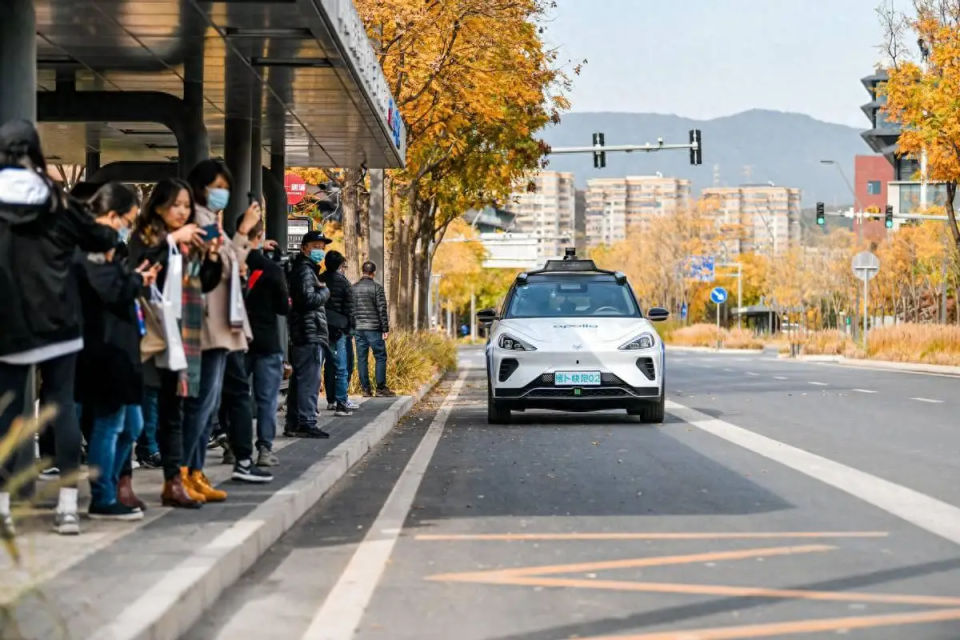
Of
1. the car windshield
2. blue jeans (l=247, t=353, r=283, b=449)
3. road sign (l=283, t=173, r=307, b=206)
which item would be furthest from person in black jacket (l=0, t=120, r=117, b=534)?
road sign (l=283, t=173, r=307, b=206)

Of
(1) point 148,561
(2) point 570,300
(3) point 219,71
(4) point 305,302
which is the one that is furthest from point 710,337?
(1) point 148,561

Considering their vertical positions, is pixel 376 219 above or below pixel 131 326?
above

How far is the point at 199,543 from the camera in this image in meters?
7.68

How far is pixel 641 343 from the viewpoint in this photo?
1830 centimetres

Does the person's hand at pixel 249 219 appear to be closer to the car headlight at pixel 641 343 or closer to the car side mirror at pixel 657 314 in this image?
the car headlight at pixel 641 343

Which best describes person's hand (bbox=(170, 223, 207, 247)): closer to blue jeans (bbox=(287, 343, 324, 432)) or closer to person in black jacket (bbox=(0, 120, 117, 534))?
person in black jacket (bbox=(0, 120, 117, 534))

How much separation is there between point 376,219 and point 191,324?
20.1m

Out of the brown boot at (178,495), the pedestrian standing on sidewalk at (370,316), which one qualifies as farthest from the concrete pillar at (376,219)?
the brown boot at (178,495)

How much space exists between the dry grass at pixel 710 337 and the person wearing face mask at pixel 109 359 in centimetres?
6988

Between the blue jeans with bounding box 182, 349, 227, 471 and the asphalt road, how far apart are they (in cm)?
81

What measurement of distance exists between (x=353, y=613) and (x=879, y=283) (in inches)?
3096

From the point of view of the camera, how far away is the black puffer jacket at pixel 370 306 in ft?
70.1

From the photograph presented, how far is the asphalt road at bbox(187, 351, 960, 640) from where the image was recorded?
6.36 metres

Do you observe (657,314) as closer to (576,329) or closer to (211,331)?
(576,329)
